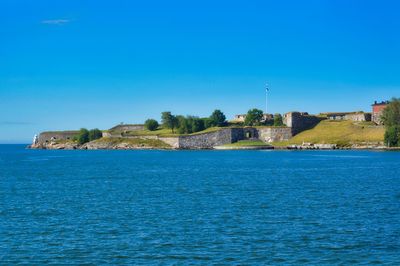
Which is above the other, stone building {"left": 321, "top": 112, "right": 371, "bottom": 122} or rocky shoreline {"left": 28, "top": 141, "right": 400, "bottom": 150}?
Result: stone building {"left": 321, "top": 112, "right": 371, "bottom": 122}

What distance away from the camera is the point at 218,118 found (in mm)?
161125

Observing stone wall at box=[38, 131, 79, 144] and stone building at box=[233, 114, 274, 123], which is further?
stone wall at box=[38, 131, 79, 144]

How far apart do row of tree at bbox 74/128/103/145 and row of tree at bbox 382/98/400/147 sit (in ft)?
285

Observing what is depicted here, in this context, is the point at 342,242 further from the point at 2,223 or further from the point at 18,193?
the point at 18,193

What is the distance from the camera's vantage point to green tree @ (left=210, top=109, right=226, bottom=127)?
527 ft

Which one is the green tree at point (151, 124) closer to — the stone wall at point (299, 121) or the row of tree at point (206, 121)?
the row of tree at point (206, 121)

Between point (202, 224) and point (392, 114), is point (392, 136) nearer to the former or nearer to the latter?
point (392, 114)

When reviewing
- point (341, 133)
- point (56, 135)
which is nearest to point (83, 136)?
point (56, 135)

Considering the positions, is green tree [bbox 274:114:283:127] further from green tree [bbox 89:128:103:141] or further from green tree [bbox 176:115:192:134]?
green tree [bbox 89:128:103:141]

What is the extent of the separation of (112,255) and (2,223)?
9.32 meters

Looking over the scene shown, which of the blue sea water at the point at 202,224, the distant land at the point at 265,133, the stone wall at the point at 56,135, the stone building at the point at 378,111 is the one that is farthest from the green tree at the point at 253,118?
the blue sea water at the point at 202,224

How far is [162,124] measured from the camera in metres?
173

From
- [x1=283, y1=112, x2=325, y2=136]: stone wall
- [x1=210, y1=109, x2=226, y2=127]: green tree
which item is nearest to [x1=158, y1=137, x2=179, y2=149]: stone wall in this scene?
[x1=210, y1=109, x2=226, y2=127]: green tree

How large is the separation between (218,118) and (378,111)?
141 feet
